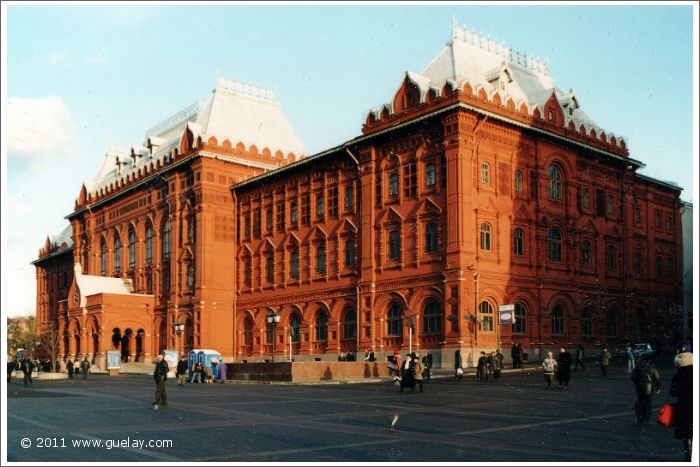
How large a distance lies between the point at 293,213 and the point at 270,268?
515cm

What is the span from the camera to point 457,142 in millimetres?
51250

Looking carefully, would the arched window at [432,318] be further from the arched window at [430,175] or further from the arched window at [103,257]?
the arched window at [103,257]

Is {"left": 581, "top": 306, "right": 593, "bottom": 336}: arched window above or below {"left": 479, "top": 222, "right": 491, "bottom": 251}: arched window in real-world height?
below

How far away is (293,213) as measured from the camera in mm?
66750

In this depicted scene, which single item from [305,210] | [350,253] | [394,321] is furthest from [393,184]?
[305,210]

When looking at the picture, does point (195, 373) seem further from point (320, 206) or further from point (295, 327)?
point (320, 206)

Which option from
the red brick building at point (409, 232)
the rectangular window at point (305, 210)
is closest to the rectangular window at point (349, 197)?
the red brick building at point (409, 232)

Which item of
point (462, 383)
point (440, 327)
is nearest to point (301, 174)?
point (440, 327)

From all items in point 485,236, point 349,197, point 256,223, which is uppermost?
point 349,197

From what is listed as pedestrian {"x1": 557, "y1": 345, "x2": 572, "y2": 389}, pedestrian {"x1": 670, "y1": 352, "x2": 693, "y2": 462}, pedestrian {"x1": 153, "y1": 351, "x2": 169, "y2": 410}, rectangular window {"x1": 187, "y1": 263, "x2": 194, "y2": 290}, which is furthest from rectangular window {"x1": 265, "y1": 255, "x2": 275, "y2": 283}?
pedestrian {"x1": 670, "y1": 352, "x2": 693, "y2": 462}

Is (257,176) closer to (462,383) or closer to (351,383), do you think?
(351,383)

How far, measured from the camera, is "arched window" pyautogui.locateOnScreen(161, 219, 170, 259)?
253ft

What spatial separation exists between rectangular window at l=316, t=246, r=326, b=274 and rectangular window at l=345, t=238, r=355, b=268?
2.70 meters

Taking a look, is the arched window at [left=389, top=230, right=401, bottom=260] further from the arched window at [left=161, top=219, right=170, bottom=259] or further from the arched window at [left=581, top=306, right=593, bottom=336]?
the arched window at [left=161, top=219, right=170, bottom=259]
